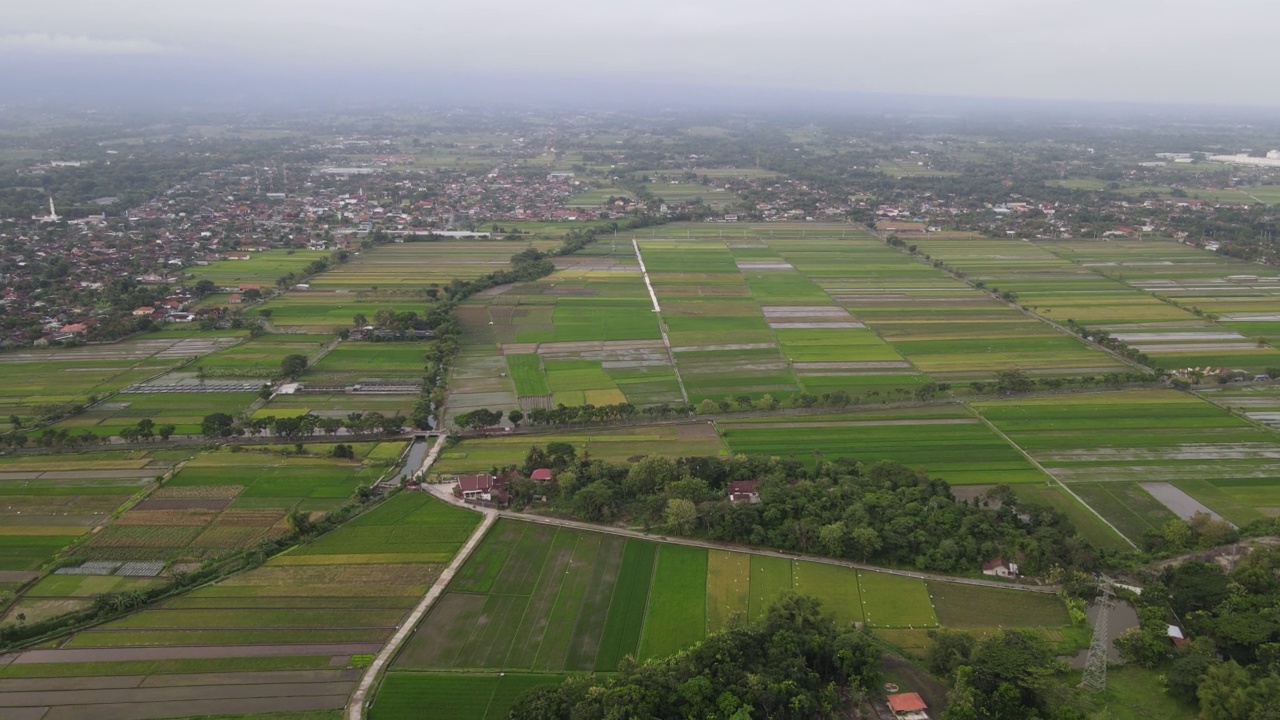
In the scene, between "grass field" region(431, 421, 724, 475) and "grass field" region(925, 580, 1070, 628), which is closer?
"grass field" region(925, 580, 1070, 628)

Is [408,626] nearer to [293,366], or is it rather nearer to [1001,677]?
[1001,677]

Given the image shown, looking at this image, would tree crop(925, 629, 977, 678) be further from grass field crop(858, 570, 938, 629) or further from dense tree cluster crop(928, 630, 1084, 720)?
grass field crop(858, 570, 938, 629)

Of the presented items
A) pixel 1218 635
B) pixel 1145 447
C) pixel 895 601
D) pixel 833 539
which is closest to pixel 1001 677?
pixel 895 601

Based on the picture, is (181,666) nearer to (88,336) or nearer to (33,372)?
(33,372)

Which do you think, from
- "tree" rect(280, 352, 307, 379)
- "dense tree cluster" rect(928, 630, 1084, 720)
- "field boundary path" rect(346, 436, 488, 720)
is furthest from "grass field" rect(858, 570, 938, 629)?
"tree" rect(280, 352, 307, 379)

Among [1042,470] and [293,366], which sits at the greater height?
[293,366]

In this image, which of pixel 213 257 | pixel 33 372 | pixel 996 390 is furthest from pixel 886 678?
pixel 213 257
